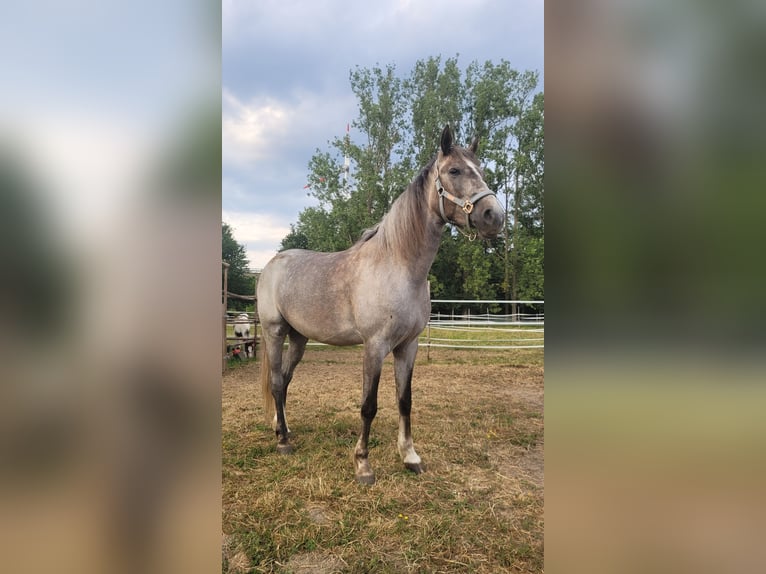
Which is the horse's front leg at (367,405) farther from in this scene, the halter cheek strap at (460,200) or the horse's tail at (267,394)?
the horse's tail at (267,394)

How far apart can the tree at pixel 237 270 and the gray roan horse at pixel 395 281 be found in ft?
69.2

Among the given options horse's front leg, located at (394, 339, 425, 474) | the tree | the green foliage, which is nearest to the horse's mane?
horse's front leg, located at (394, 339, 425, 474)

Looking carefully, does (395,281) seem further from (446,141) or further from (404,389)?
(446,141)

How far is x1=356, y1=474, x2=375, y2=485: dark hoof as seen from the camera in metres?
2.54

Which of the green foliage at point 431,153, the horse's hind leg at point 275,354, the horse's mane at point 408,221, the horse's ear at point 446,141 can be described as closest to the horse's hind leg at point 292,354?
the horse's hind leg at point 275,354

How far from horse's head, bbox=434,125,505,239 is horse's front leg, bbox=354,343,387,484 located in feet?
3.70

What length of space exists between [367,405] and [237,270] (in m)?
26.3

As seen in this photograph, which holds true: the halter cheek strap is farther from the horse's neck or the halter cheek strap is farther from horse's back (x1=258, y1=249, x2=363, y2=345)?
horse's back (x1=258, y1=249, x2=363, y2=345)

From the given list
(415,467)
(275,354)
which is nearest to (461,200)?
(415,467)
